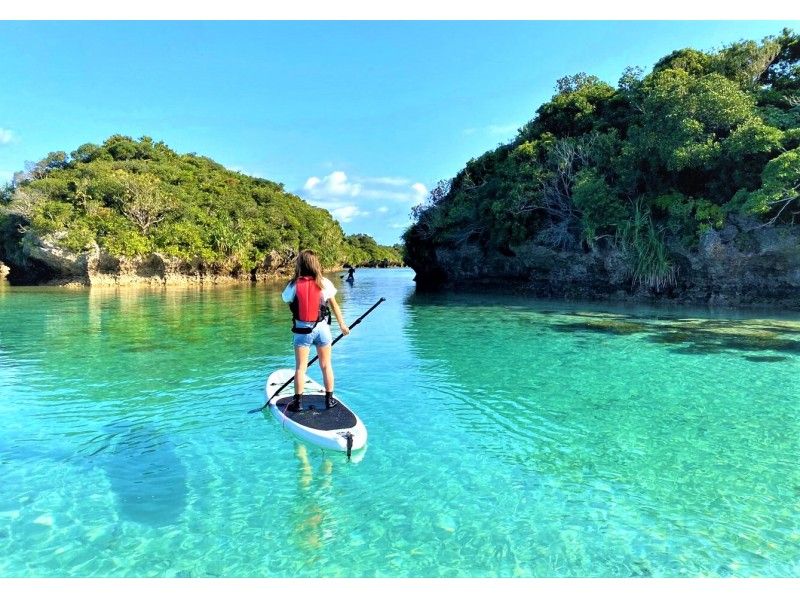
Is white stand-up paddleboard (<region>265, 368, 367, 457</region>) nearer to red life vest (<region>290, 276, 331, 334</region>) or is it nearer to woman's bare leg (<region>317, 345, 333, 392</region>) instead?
woman's bare leg (<region>317, 345, 333, 392</region>)

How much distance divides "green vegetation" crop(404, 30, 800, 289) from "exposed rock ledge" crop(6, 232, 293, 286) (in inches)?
1262

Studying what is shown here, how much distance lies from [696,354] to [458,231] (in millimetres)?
25776

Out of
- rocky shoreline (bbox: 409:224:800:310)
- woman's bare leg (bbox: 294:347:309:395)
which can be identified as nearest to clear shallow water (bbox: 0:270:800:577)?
woman's bare leg (bbox: 294:347:309:395)

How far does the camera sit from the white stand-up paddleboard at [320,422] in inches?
229

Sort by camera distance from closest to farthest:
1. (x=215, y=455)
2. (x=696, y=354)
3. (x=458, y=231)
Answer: (x=215, y=455) < (x=696, y=354) < (x=458, y=231)

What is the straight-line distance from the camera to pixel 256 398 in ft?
27.0

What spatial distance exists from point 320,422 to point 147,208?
49.5 m

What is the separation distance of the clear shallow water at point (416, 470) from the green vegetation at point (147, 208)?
39.7 metres

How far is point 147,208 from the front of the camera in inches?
1902

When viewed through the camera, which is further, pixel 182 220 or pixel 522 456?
pixel 182 220

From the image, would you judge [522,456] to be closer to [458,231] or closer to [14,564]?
[14,564]

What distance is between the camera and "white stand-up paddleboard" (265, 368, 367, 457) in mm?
5824

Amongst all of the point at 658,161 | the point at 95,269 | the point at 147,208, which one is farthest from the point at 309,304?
the point at 147,208
